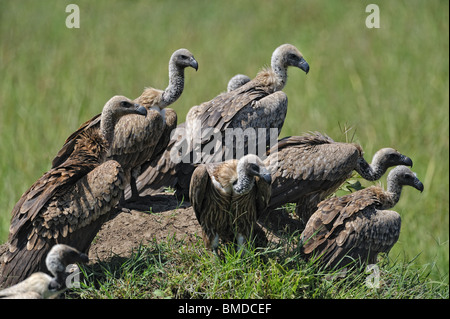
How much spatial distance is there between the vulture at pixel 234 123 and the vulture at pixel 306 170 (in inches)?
14.1

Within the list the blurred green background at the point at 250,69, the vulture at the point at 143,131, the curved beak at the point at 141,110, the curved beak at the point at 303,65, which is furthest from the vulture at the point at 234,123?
the blurred green background at the point at 250,69

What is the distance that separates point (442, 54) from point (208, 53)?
537 centimetres

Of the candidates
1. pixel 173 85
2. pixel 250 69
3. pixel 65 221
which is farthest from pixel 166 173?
pixel 250 69

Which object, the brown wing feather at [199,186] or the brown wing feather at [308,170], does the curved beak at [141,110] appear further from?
the brown wing feather at [308,170]

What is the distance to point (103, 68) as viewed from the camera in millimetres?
18797

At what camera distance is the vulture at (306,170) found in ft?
29.4

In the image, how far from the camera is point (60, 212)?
7770 mm

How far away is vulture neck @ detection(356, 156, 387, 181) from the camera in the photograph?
30.7ft

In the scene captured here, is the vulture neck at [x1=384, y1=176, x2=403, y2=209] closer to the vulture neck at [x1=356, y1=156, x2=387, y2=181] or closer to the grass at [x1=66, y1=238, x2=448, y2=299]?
the vulture neck at [x1=356, y1=156, x2=387, y2=181]

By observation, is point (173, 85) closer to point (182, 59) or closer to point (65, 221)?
point (182, 59)

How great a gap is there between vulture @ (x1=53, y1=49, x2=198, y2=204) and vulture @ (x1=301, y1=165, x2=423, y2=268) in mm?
2179

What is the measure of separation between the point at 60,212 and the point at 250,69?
11.1 metres

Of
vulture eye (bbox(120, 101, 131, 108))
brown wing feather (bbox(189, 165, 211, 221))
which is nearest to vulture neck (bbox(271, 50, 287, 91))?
vulture eye (bbox(120, 101, 131, 108))
